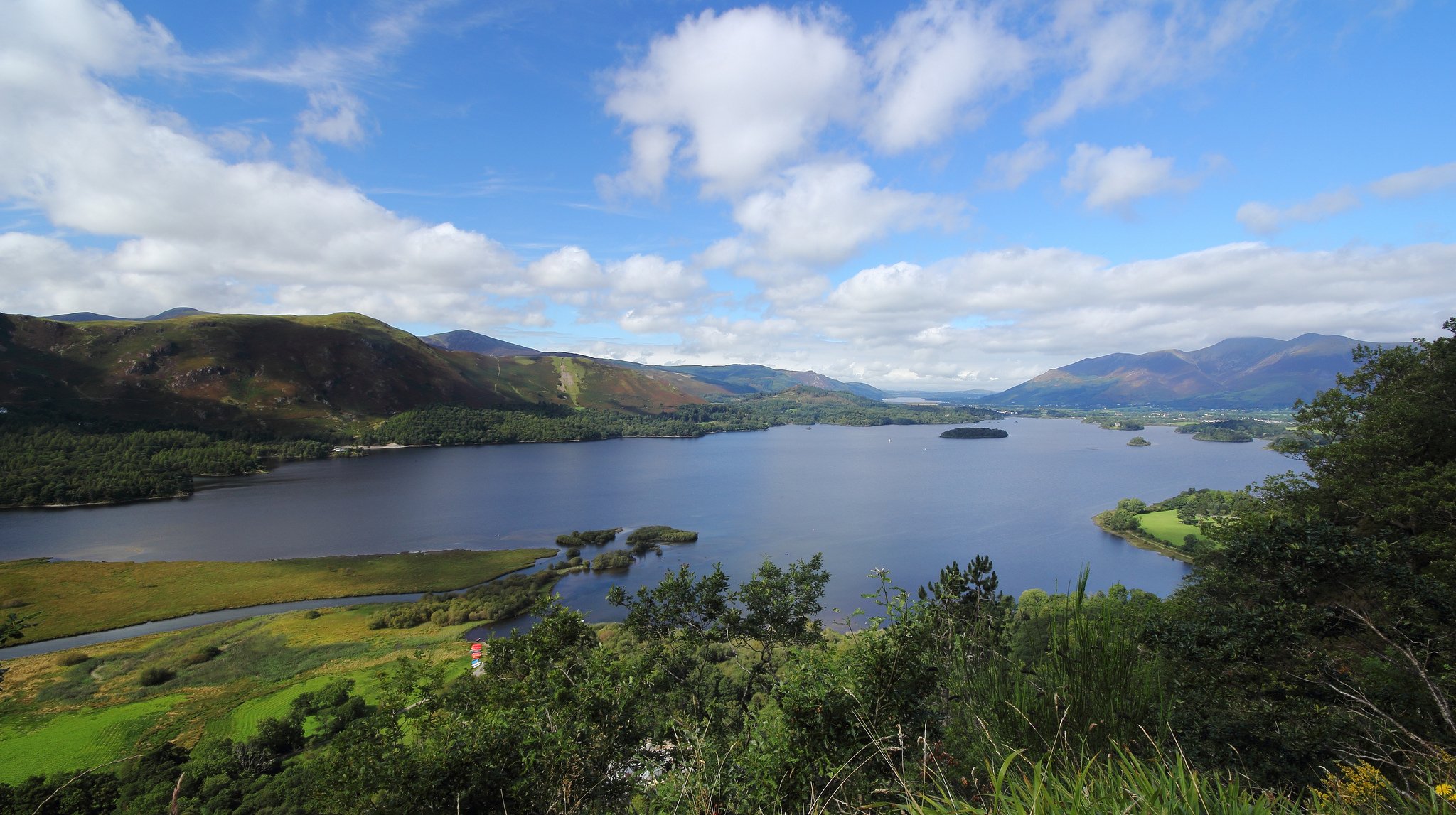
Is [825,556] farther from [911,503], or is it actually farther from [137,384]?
[137,384]

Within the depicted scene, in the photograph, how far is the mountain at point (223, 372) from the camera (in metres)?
106

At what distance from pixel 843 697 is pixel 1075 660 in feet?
11.0

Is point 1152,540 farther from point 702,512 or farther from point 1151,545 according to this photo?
point 702,512

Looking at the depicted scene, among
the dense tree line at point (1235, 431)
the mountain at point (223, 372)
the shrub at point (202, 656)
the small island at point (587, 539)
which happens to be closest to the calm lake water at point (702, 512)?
the small island at point (587, 539)

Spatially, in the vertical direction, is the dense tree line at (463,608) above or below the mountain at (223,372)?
below

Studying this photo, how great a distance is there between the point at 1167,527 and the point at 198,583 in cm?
8734

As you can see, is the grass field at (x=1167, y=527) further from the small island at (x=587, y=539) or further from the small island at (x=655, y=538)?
the small island at (x=587, y=539)

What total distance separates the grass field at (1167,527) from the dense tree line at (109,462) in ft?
387

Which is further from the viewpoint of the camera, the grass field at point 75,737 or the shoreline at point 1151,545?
the shoreline at point 1151,545

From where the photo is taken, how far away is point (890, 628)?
7.20 meters

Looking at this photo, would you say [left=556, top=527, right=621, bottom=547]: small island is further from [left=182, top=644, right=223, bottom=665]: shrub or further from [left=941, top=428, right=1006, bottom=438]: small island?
[left=941, top=428, right=1006, bottom=438]: small island

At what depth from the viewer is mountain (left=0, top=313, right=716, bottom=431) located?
10594cm

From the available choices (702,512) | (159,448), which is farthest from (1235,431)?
(159,448)

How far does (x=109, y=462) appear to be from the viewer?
78812 mm
